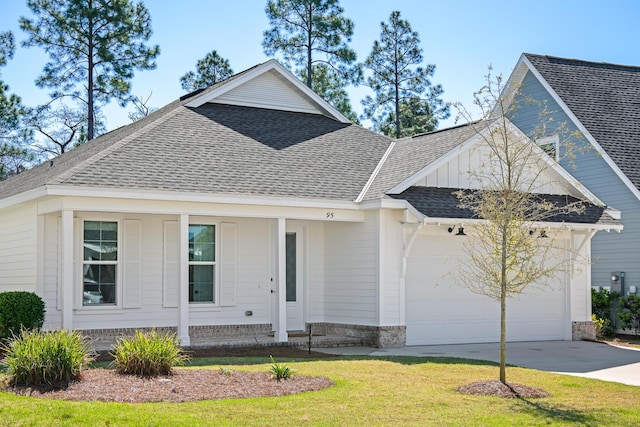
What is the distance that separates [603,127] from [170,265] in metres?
13.3

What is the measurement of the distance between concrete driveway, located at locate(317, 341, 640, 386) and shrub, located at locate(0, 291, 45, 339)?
18.5 feet

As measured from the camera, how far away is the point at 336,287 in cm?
1902

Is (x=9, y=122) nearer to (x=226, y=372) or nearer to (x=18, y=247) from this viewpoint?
(x=18, y=247)

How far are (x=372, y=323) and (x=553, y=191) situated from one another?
5.97m

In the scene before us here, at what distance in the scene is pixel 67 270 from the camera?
15.2 meters

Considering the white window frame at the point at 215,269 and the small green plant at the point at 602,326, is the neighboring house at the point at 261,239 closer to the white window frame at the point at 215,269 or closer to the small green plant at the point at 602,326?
the white window frame at the point at 215,269

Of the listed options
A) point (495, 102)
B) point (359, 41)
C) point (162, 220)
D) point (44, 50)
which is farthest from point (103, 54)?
point (495, 102)

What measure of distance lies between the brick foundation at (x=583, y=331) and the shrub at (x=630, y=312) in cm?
197

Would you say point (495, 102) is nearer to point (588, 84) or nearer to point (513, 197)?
point (513, 197)

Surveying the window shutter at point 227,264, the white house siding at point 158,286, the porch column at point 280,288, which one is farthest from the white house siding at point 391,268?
the window shutter at point 227,264

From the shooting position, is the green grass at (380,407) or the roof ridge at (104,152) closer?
the green grass at (380,407)

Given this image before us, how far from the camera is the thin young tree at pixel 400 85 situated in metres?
42.8

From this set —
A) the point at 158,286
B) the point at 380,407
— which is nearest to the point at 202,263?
the point at 158,286

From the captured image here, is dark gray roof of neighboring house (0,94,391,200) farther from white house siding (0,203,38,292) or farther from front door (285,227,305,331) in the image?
front door (285,227,305,331)
